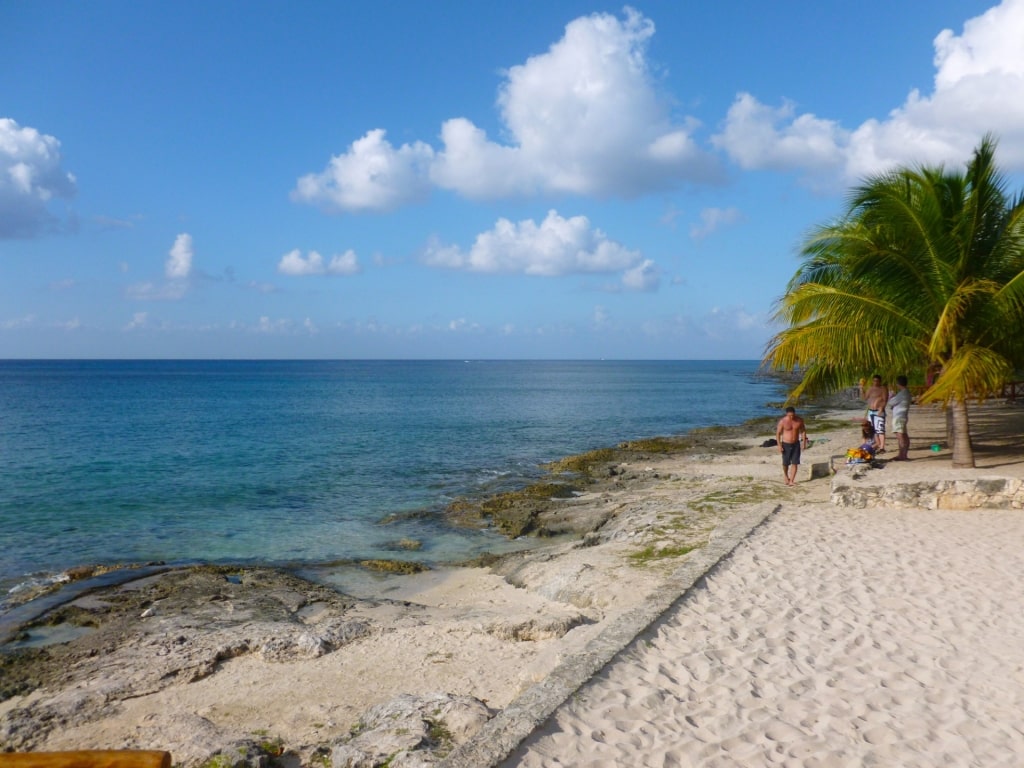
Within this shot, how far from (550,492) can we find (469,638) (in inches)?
410

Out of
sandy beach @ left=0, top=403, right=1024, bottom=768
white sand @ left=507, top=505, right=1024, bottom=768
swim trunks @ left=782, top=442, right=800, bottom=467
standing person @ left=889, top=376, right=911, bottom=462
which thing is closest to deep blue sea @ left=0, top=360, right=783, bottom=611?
sandy beach @ left=0, top=403, right=1024, bottom=768

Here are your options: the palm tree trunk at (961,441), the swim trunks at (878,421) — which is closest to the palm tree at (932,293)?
the palm tree trunk at (961,441)

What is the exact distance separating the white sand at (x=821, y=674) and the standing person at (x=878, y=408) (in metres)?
8.18

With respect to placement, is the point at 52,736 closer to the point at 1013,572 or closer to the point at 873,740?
the point at 873,740

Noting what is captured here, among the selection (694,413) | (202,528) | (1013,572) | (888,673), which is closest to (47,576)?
(202,528)

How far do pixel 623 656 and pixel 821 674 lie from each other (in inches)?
60.0

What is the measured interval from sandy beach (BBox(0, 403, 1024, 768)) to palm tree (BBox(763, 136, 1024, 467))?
3375 mm

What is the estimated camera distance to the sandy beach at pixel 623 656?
4.85 metres

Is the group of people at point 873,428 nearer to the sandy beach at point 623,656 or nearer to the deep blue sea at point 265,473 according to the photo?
the sandy beach at point 623,656

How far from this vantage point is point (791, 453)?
14625 mm

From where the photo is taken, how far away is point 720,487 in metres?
15.1

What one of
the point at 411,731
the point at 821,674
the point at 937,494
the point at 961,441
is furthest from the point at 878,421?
the point at 411,731

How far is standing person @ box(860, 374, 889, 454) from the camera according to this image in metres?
16.6

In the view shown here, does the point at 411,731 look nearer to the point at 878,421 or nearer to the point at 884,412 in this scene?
the point at 878,421
